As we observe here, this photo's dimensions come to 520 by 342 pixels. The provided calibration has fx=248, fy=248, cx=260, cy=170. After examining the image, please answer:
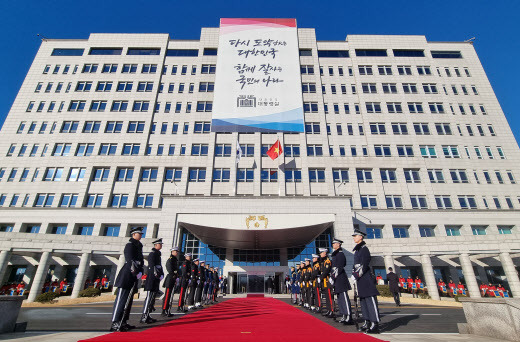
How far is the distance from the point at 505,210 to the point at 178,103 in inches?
1776

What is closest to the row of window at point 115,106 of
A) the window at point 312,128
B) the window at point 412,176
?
the window at point 312,128

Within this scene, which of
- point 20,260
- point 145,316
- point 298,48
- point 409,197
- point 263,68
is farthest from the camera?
point 298,48

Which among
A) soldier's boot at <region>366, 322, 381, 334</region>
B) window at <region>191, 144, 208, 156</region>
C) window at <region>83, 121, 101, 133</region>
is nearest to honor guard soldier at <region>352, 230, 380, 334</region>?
soldier's boot at <region>366, 322, 381, 334</region>

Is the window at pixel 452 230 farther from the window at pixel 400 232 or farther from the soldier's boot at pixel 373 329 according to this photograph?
the soldier's boot at pixel 373 329

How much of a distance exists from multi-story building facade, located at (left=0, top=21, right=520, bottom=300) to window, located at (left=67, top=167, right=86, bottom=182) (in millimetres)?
173

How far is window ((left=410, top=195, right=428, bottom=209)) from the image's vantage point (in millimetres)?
31047

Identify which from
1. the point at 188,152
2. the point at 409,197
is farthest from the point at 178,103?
the point at 409,197

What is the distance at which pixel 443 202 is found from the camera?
31.1 metres

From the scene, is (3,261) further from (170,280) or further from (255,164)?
(255,164)

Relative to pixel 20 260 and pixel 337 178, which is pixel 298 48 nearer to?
pixel 337 178

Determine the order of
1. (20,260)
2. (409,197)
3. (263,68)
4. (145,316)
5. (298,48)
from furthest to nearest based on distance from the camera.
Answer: (298,48), (263,68), (409,197), (20,260), (145,316)

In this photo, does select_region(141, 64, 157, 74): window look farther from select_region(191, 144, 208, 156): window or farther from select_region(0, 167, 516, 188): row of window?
select_region(0, 167, 516, 188): row of window

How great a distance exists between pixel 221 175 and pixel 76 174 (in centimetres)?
1916

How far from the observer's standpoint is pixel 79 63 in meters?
38.9
